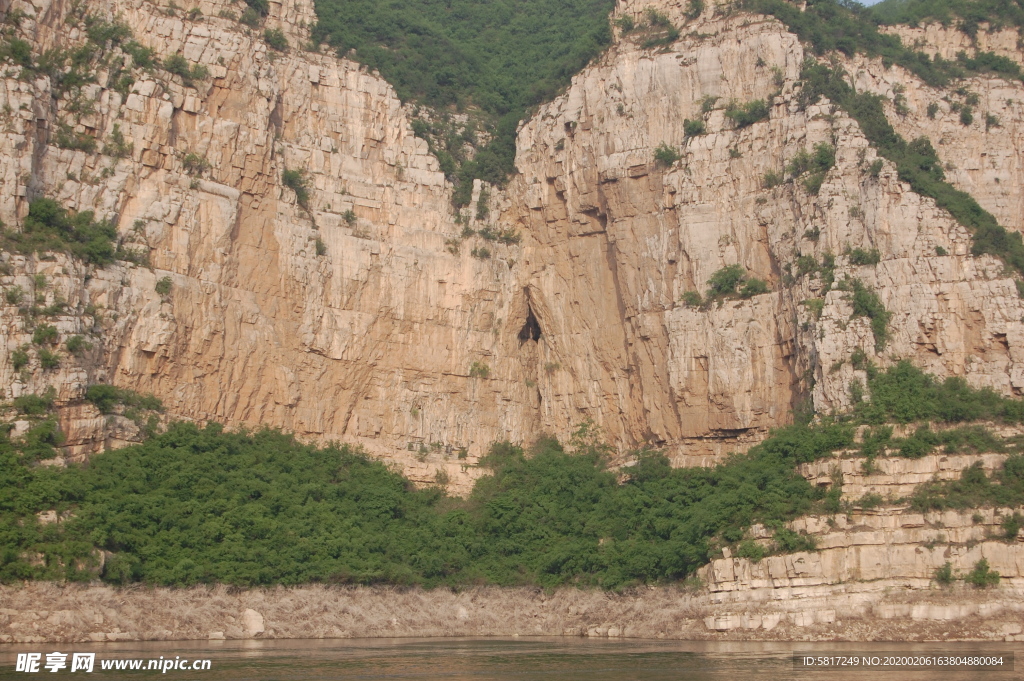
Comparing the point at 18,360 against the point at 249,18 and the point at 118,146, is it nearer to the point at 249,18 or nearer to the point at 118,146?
the point at 118,146

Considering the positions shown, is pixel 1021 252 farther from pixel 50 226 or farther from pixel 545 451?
pixel 50 226

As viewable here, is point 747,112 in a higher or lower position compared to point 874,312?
higher

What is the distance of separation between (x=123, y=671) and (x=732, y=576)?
17291mm

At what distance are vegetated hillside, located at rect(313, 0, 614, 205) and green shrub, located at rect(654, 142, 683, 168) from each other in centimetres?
574

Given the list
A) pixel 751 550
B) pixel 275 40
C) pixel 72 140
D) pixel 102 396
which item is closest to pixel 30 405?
pixel 102 396

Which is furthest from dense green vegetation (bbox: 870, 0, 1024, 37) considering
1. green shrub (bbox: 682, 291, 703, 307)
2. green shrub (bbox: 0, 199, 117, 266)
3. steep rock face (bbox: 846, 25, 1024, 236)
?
green shrub (bbox: 0, 199, 117, 266)

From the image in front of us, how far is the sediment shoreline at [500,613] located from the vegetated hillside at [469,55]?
16.7m

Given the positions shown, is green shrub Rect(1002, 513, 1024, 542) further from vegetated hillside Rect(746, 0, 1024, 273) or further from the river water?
vegetated hillside Rect(746, 0, 1024, 273)

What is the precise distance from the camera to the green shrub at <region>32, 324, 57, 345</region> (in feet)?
117

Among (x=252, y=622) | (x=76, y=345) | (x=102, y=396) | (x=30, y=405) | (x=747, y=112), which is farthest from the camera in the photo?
(x=747, y=112)

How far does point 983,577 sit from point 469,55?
31.8 meters

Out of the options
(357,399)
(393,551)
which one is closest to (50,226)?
(357,399)

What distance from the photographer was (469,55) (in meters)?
54.3

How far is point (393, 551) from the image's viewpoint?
39219 millimetres
